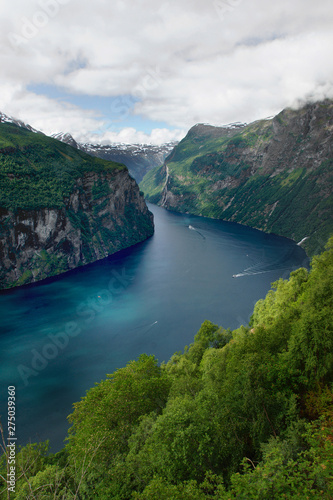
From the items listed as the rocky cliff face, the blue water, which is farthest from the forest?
the rocky cliff face

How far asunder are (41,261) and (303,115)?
189 metres

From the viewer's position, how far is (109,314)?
7462 centimetres

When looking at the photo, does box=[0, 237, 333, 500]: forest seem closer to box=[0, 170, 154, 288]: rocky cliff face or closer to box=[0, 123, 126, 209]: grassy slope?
box=[0, 170, 154, 288]: rocky cliff face

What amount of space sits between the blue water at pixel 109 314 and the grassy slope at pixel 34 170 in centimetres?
3140

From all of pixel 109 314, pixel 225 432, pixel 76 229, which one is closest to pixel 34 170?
pixel 76 229

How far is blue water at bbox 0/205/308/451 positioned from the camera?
4928 centimetres

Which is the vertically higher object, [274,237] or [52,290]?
[274,237]

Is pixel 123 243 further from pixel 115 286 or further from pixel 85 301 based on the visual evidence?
pixel 85 301

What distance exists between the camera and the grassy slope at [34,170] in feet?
355

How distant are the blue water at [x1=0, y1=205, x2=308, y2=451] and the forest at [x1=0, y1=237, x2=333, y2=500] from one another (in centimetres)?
2334

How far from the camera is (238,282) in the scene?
92.1 meters

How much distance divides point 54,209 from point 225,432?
378 ft

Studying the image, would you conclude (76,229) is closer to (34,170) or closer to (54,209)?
(54,209)

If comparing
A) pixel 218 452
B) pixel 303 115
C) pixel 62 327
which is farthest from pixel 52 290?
pixel 303 115
